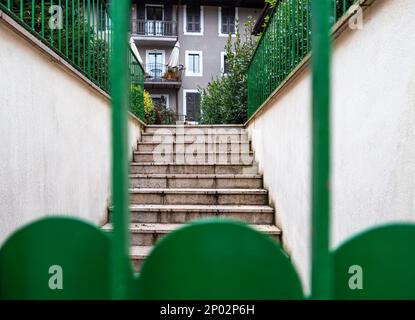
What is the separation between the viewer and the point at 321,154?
1.29 ft

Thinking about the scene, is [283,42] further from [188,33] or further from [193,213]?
[188,33]

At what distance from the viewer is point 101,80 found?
305cm

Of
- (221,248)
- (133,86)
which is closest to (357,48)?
(221,248)

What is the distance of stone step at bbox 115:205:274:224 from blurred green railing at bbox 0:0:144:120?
127 cm

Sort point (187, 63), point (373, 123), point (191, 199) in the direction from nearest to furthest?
point (373, 123), point (191, 199), point (187, 63)

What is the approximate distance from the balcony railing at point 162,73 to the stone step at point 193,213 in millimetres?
13888

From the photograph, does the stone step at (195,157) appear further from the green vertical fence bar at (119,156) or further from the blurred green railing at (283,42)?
the green vertical fence bar at (119,156)

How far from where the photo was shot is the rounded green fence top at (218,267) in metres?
0.42

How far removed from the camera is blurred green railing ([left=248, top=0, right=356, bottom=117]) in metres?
2.11

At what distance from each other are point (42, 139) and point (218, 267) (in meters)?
1.63

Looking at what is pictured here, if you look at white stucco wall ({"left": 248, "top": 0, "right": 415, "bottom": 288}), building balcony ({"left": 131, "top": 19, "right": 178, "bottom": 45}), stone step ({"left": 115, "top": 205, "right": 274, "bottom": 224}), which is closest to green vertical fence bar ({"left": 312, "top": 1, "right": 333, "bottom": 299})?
white stucco wall ({"left": 248, "top": 0, "right": 415, "bottom": 288})

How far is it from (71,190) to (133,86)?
2.73 metres

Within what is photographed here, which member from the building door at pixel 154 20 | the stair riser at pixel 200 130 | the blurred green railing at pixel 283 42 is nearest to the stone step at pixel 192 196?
the blurred green railing at pixel 283 42

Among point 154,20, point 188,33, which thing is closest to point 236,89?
point 188,33
